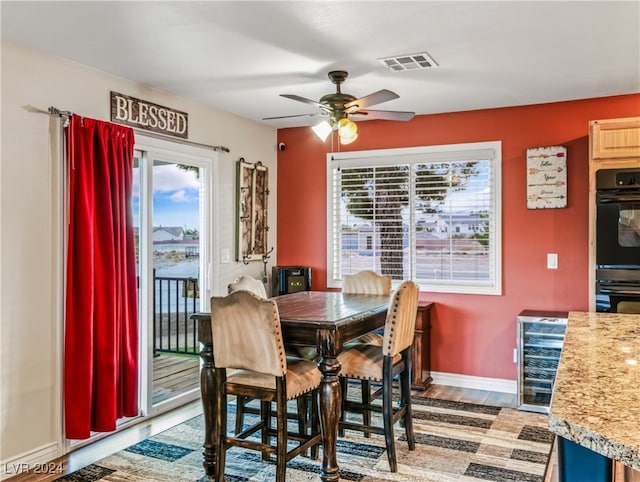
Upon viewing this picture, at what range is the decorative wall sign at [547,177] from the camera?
449 cm

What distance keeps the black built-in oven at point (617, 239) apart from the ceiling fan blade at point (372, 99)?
175cm

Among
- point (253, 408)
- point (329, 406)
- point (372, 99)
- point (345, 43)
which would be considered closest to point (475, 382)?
point (253, 408)

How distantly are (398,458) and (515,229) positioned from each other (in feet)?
7.75

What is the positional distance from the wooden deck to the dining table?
1.47m

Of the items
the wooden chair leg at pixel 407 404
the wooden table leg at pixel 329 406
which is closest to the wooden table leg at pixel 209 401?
the wooden table leg at pixel 329 406

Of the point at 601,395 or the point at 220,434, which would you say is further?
the point at 220,434

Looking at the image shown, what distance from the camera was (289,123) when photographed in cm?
542

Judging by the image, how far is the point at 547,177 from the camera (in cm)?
454

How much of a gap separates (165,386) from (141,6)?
10.6 feet

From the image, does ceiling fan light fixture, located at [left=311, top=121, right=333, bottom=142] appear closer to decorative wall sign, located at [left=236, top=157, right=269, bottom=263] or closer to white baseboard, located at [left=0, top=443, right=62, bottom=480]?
decorative wall sign, located at [left=236, top=157, right=269, bottom=263]

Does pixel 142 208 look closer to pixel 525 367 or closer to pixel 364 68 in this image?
pixel 364 68

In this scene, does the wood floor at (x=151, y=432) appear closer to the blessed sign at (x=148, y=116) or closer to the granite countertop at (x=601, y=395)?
the granite countertop at (x=601, y=395)

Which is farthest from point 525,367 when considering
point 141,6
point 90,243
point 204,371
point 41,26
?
point 41,26

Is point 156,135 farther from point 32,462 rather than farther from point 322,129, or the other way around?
point 32,462
